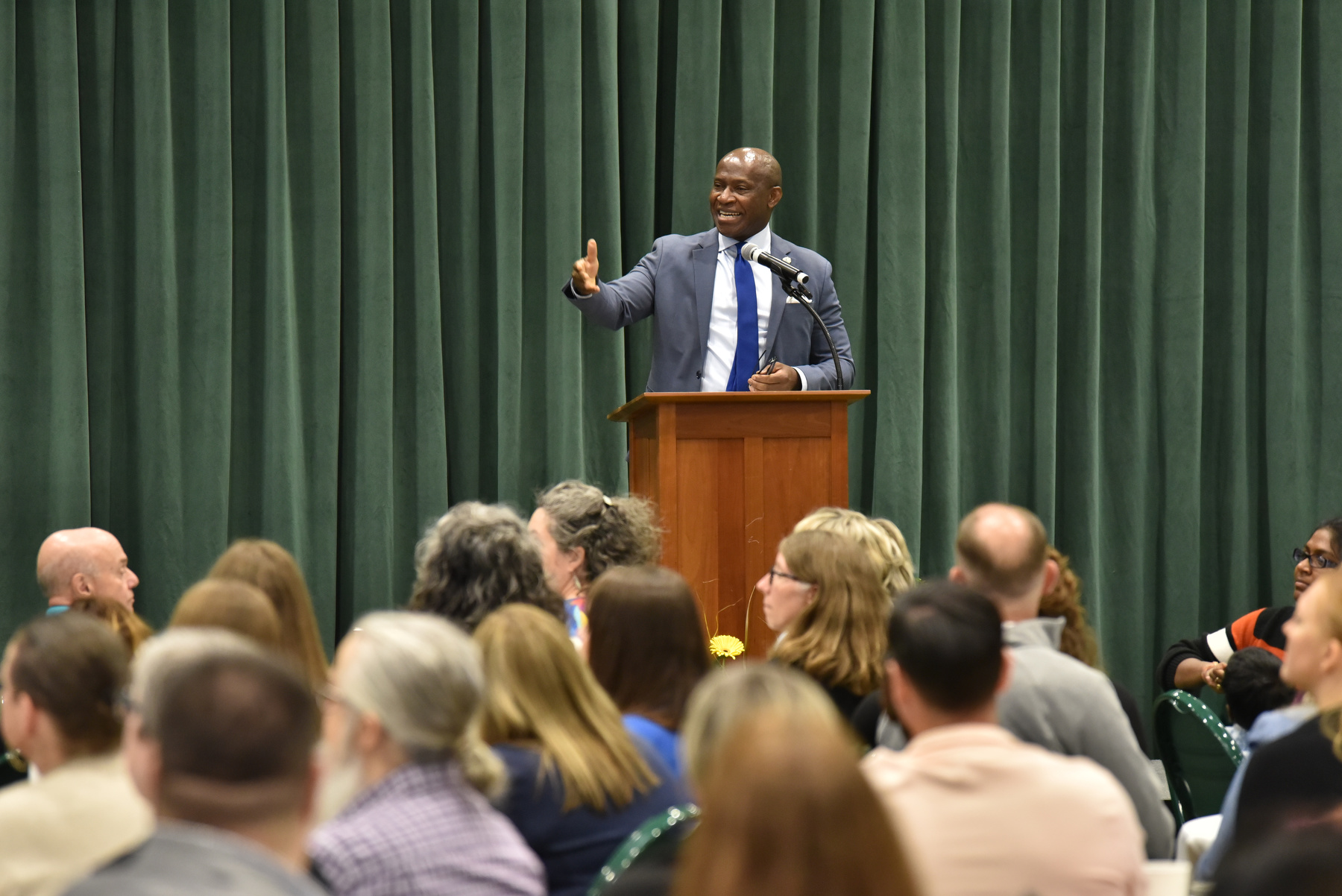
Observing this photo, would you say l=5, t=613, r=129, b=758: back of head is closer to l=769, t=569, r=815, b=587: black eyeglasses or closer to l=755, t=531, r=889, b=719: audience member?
l=755, t=531, r=889, b=719: audience member

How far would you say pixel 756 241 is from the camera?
4.91 meters

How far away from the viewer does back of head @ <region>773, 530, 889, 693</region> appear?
9.20 ft

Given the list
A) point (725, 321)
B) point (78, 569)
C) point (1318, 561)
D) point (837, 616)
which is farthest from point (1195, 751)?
point (78, 569)

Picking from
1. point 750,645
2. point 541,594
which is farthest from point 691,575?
point 541,594

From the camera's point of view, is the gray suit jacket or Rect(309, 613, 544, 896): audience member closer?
Rect(309, 613, 544, 896): audience member

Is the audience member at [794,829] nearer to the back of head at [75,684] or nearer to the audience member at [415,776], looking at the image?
the audience member at [415,776]

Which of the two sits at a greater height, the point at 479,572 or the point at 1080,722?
the point at 479,572

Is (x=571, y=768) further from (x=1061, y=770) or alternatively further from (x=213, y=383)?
(x=213, y=383)

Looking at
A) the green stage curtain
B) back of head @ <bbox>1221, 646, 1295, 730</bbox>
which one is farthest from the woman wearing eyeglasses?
the green stage curtain

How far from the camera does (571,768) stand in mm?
2008

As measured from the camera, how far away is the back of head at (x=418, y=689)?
1.77m

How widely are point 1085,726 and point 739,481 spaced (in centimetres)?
168

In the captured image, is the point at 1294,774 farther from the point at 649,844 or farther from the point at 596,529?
the point at 596,529

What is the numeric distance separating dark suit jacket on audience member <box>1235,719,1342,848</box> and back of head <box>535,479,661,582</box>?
1.78 meters
